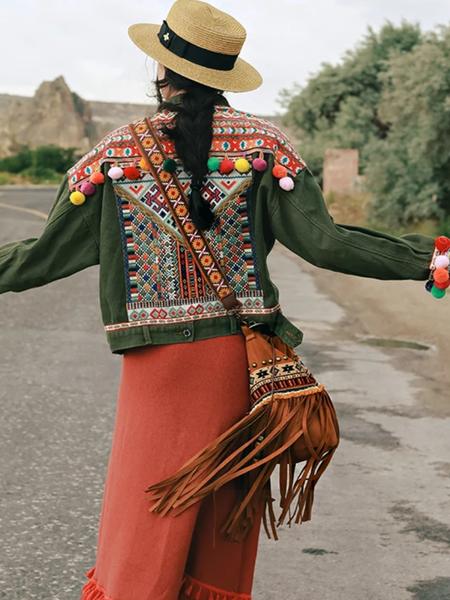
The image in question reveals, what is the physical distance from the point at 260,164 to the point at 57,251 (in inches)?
22.5

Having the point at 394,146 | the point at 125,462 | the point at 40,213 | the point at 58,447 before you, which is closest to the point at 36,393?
the point at 58,447

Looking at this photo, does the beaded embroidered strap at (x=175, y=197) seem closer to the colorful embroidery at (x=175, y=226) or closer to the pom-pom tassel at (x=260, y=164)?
the colorful embroidery at (x=175, y=226)

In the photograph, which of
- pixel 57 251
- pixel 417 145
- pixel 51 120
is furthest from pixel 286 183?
pixel 51 120

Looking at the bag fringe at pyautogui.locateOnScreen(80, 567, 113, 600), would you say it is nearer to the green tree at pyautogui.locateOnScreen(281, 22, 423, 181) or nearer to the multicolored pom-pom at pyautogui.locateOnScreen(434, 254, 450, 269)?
the multicolored pom-pom at pyautogui.locateOnScreen(434, 254, 450, 269)

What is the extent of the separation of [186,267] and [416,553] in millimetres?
2113

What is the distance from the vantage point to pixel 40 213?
27.0m

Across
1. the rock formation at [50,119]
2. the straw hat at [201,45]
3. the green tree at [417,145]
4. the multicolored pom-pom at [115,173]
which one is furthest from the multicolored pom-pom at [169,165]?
→ the rock formation at [50,119]

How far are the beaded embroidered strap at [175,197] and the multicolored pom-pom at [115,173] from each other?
0.23 feet

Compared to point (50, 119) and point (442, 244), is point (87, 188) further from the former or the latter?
point (50, 119)

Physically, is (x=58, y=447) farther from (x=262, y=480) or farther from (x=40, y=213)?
(x=40, y=213)

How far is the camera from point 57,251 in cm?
282

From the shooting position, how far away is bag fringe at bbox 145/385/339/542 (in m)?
2.74

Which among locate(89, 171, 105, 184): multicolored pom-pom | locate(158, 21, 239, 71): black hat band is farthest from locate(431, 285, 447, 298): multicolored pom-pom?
locate(89, 171, 105, 184): multicolored pom-pom

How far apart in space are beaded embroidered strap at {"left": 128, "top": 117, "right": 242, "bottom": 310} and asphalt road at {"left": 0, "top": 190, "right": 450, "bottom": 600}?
1642mm
